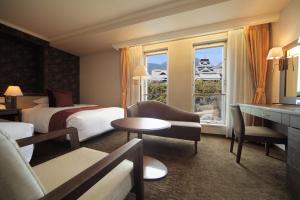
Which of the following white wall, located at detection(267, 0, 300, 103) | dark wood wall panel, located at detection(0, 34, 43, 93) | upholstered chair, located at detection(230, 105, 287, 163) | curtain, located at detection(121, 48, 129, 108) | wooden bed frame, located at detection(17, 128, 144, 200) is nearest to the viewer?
wooden bed frame, located at detection(17, 128, 144, 200)

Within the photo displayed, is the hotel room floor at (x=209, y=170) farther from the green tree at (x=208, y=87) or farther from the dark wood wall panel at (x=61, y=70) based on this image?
the dark wood wall panel at (x=61, y=70)

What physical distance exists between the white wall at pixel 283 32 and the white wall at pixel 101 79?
357 centimetres

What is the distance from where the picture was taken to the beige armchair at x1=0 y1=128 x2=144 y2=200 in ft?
1.47

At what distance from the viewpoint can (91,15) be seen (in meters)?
2.81

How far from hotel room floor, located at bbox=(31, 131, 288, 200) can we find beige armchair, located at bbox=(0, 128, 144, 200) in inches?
18.7

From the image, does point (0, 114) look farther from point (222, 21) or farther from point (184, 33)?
point (222, 21)

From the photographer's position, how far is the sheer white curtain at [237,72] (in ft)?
9.25

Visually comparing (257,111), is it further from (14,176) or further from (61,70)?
(61,70)

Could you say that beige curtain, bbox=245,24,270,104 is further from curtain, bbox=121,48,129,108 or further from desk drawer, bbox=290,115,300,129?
curtain, bbox=121,48,129,108

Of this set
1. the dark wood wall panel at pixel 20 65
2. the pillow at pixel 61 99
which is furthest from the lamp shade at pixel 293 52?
the dark wood wall panel at pixel 20 65

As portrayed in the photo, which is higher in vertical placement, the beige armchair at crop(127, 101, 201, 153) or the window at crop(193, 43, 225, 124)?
the window at crop(193, 43, 225, 124)

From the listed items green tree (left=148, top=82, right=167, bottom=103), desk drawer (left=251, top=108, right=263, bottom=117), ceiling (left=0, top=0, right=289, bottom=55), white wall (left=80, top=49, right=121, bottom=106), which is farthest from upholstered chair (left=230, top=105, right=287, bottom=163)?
white wall (left=80, top=49, right=121, bottom=106)

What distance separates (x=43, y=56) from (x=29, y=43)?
1.29ft

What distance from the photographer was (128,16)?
9.31ft
